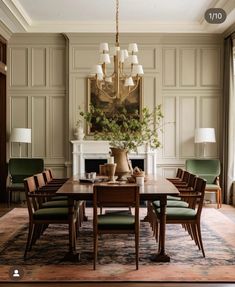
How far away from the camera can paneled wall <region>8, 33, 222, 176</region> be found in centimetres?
886

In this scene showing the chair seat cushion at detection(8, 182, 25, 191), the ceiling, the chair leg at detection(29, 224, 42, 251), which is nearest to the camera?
the chair leg at detection(29, 224, 42, 251)

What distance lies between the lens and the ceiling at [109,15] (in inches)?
289

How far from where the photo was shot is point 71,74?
8773mm

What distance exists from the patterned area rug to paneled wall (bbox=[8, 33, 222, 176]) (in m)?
3.09

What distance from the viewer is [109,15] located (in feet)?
26.8

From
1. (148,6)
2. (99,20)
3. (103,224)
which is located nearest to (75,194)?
(103,224)

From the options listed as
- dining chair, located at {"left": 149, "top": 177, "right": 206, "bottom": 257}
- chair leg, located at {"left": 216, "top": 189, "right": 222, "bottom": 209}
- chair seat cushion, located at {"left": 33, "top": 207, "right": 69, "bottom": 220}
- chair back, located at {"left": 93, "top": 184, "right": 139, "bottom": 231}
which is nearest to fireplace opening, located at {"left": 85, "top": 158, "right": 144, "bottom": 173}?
chair leg, located at {"left": 216, "top": 189, "right": 222, "bottom": 209}

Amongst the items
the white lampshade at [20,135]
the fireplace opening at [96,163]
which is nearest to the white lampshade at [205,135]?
the fireplace opening at [96,163]

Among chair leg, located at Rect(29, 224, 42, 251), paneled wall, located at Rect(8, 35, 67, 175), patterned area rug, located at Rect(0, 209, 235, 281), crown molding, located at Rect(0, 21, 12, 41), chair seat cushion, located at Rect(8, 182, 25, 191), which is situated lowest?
patterned area rug, located at Rect(0, 209, 235, 281)

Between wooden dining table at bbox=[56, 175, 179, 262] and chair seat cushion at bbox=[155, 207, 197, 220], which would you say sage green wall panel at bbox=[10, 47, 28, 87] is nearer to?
wooden dining table at bbox=[56, 175, 179, 262]

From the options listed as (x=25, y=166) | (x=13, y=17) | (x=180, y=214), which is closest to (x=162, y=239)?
(x=180, y=214)

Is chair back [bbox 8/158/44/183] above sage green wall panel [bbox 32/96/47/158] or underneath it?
underneath

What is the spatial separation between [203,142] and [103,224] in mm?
4754

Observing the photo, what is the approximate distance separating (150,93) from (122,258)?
484cm
